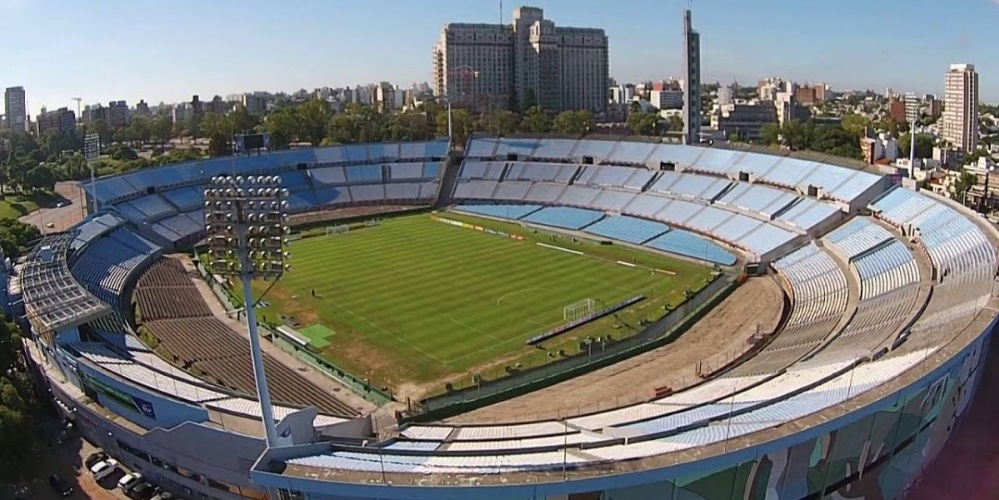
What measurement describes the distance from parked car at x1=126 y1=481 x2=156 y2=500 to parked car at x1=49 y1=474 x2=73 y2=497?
1999 mm

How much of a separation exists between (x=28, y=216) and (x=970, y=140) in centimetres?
15342

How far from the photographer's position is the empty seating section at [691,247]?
5369 centimetres

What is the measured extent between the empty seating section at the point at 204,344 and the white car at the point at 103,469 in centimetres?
623

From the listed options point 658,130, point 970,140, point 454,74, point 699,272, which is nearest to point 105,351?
point 699,272

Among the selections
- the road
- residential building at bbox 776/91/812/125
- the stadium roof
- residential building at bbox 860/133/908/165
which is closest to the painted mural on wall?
the stadium roof

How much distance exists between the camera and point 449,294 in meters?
47.1

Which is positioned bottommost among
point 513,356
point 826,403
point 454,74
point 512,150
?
point 513,356

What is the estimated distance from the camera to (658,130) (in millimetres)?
132750

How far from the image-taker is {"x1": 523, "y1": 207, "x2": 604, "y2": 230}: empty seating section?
66.6m

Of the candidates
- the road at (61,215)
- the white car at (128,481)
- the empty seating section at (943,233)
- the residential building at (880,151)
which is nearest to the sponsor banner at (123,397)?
the white car at (128,481)

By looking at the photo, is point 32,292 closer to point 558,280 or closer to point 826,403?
point 558,280

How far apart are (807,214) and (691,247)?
29.9ft

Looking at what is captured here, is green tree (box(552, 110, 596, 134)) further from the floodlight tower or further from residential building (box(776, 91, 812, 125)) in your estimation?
the floodlight tower

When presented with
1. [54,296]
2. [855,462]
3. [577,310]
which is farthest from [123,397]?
[855,462]
